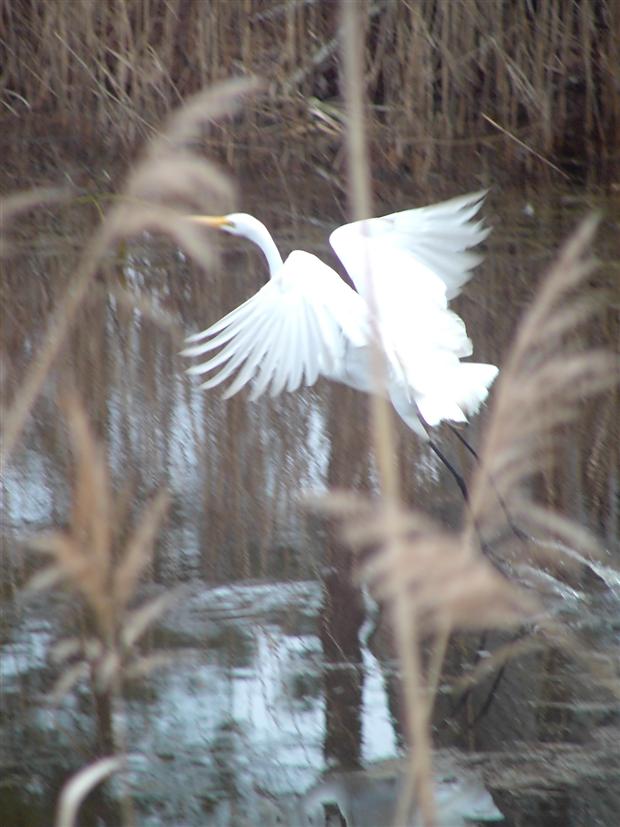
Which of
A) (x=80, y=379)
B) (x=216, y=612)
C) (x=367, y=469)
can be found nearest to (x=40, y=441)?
(x=80, y=379)

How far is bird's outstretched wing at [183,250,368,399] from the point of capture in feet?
10.4

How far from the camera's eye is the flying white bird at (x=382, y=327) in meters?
3.18

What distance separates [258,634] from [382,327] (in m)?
0.78

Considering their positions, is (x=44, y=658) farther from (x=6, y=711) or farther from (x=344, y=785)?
(x=344, y=785)

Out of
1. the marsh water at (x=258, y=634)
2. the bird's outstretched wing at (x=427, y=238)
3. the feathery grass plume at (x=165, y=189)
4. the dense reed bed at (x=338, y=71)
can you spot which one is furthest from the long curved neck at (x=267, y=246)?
the dense reed bed at (x=338, y=71)

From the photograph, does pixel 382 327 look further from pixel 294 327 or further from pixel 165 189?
pixel 165 189

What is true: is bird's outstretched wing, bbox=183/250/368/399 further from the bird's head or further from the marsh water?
the bird's head

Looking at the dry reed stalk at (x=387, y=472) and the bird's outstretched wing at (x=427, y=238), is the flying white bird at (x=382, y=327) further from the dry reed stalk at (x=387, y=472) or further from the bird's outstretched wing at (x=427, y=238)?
the dry reed stalk at (x=387, y=472)

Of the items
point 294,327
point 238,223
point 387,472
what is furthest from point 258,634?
point 387,472

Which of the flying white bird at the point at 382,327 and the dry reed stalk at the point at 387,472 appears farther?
the flying white bird at the point at 382,327

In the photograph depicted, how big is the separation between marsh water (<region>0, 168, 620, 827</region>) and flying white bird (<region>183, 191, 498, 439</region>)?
0.46 m

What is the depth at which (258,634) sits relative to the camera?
3062 millimetres

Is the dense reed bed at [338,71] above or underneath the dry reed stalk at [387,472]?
above

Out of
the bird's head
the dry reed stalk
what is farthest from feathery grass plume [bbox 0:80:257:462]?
the bird's head
